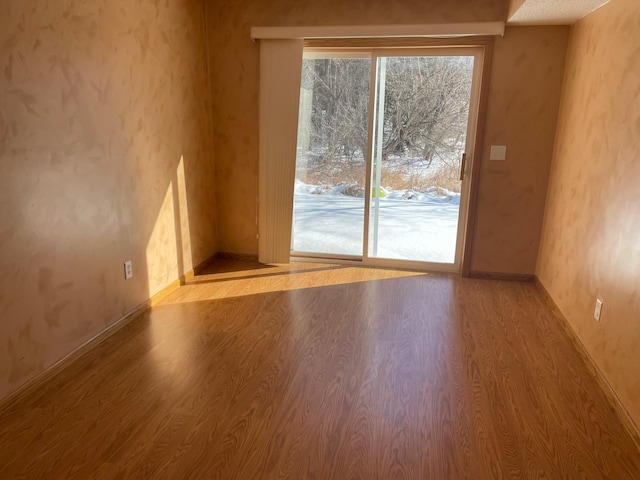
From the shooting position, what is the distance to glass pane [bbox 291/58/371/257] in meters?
3.79

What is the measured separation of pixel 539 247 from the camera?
366 cm

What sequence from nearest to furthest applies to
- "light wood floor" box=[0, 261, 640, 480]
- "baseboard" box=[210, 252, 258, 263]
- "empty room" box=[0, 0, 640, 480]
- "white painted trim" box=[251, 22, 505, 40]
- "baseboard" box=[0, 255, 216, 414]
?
"light wood floor" box=[0, 261, 640, 480], "empty room" box=[0, 0, 640, 480], "baseboard" box=[0, 255, 216, 414], "white painted trim" box=[251, 22, 505, 40], "baseboard" box=[210, 252, 258, 263]

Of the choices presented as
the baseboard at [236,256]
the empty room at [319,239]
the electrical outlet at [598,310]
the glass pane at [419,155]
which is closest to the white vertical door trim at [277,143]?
the empty room at [319,239]

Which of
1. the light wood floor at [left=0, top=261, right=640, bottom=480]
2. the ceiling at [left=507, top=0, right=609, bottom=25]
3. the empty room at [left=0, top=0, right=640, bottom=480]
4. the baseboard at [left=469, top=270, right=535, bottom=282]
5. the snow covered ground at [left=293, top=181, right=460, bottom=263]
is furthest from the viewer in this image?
the snow covered ground at [left=293, top=181, right=460, bottom=263]

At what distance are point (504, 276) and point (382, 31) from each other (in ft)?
7.55

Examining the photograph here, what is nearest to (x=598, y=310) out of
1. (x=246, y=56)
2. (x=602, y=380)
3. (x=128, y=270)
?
(x=602, y=380)

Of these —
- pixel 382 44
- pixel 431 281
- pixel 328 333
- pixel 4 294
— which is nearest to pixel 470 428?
pixel 328 333

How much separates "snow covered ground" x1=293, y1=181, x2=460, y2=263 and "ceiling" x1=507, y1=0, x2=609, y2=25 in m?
1.42

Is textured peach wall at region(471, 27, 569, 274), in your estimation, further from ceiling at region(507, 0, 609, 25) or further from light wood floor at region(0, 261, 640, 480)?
light wood floor at region(0, 261, 640, 480)

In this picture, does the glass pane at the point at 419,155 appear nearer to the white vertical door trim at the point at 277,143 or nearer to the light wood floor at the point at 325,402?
the white vertical door trim at the point at 277,143

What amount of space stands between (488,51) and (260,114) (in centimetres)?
193

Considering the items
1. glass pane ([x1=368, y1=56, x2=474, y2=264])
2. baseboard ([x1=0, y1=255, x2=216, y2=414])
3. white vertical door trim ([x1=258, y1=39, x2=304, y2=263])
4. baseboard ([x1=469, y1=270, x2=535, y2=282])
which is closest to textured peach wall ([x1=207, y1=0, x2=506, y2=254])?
white vertical door trim ([x1=258, y1=39, x2=304, y2=263])

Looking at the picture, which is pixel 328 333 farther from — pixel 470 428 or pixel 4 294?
pixel 4 294

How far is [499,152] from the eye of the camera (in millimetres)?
3543
